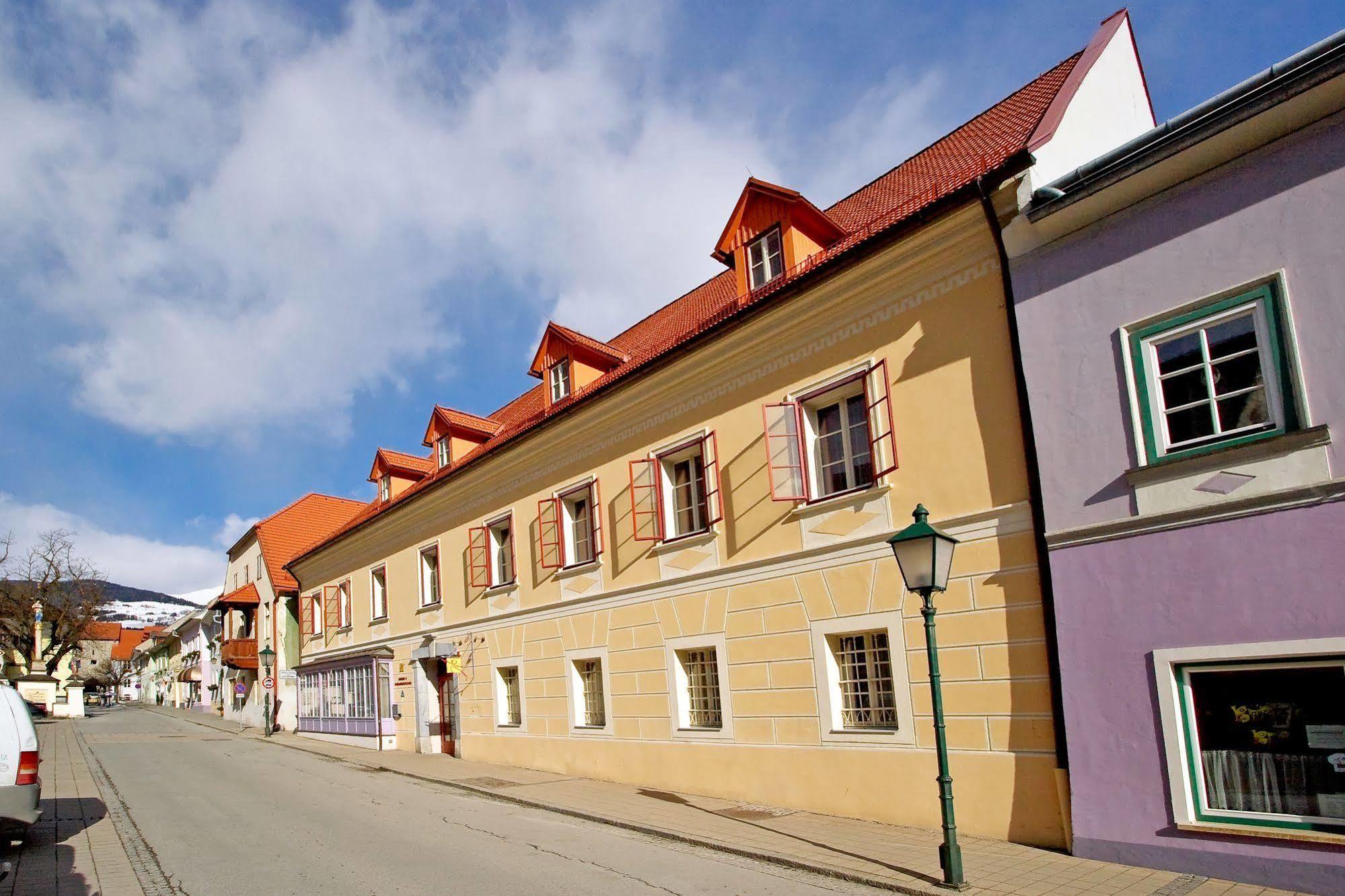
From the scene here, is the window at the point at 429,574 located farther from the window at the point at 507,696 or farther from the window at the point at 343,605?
the window at the point at 343,605

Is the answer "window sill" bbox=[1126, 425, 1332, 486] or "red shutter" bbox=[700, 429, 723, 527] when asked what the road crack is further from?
"window sill" bbox=[1126, 425, 1332, 486]


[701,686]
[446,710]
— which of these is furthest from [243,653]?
[701,686]

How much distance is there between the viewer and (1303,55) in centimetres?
745

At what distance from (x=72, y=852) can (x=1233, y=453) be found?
12657mm

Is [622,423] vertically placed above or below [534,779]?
above

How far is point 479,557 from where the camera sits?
65.8ft

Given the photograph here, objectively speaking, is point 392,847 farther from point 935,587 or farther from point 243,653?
point 243,653

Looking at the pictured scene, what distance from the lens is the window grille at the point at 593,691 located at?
16438mm

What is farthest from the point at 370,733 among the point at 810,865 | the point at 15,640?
the point at 15,640

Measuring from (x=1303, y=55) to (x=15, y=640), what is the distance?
2522 inches

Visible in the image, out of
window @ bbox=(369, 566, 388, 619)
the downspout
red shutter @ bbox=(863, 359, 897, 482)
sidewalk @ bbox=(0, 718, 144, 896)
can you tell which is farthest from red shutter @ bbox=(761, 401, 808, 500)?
window @ bbox=(369, 566, 388, 619)

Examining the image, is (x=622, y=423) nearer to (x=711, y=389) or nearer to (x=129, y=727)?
(x=711, y=389)

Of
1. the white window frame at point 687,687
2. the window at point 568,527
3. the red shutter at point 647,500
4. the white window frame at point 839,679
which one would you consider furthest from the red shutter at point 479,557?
the white window frame at point 839,679

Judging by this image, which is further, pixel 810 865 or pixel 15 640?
pixel 15 640
